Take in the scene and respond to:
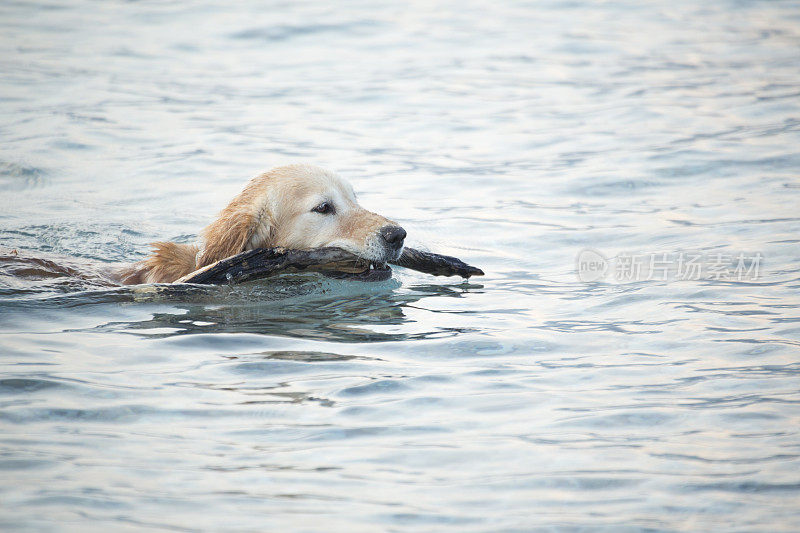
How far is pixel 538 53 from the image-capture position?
47.5ft

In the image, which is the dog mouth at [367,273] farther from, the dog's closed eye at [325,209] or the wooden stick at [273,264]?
the dog's closed eye at [325,209]

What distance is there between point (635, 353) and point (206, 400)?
215 centimetres

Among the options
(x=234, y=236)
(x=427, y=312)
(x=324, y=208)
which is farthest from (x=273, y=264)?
(x=427, y=312)

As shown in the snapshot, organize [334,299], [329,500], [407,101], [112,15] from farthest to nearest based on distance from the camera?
[112,15] → [407,101] → [334,299] → [329,500]

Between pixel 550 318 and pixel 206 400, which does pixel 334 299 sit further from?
pixel 206 400

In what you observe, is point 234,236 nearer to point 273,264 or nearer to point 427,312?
point 273,264

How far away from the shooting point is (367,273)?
6.11 m

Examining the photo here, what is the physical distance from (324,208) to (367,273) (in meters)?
0.48

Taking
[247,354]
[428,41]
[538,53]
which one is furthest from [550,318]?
[428,41]

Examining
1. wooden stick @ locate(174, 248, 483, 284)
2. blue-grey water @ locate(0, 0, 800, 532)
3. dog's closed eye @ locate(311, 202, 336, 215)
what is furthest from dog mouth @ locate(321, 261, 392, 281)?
dog's closed eye @ locate(311, 202, 336, 215)

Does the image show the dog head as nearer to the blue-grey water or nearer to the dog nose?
the dog nose

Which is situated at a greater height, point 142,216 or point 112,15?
point 112,15

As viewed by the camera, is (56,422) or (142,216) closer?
(56,422)

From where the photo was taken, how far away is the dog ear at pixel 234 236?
235 inches
